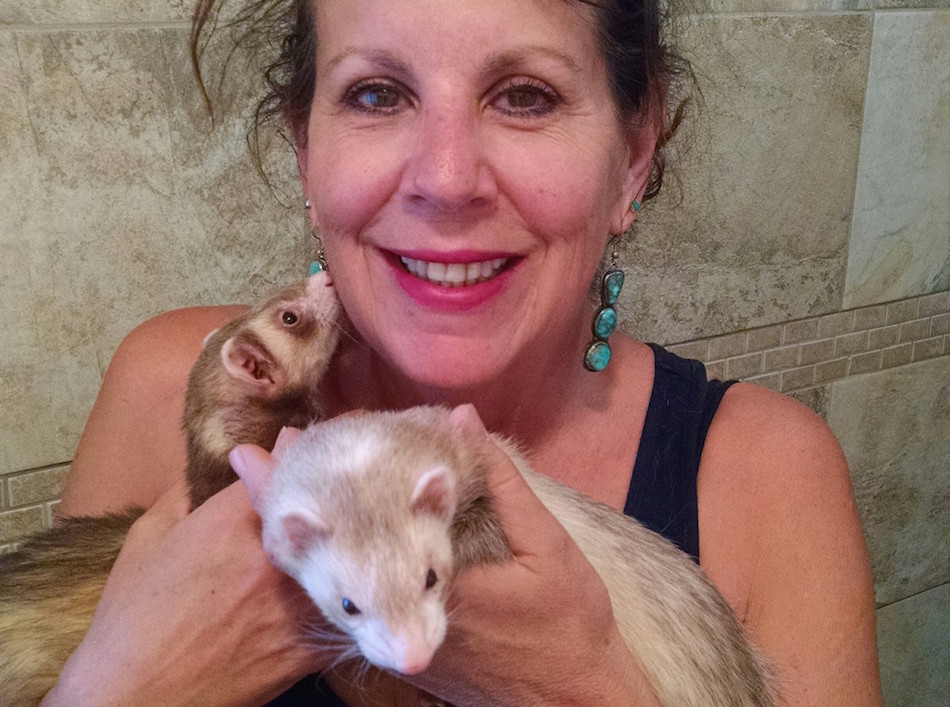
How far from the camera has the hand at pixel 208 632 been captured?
96 cm

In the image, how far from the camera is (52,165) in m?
1.45

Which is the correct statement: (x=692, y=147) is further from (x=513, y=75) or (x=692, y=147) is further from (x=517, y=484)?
(x=517, y=484)

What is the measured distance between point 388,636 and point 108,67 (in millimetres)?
1094

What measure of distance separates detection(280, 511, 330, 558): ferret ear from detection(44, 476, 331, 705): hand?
9 centimetres

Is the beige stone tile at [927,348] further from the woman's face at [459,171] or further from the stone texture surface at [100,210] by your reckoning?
the stone texture surface at [100,210]

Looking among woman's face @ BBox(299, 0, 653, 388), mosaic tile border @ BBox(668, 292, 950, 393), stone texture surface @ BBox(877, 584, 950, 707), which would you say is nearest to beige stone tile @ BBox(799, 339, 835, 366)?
mosaic tile border @ BBox(668, 292, 950, 393)

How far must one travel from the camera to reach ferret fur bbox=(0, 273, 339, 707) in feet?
3.82

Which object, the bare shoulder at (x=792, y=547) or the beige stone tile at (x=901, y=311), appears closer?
the bare shoulder at (x=792, y=547)

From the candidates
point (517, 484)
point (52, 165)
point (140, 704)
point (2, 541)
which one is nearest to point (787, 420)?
point (517, 484)

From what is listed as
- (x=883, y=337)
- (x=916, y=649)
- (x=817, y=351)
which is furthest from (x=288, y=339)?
(x=916, y=649)

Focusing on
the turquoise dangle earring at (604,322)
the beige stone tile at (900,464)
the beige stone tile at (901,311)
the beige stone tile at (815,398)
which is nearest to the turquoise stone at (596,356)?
the turquoise dangle earring at (604,322)

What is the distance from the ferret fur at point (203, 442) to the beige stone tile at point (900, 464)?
1665 millimetres

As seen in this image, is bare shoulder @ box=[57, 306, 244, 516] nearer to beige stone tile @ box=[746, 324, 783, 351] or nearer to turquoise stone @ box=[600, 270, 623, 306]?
turquoise stone @ box=[600, 270, 623, 306]

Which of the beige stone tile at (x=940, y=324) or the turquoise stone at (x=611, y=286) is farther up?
the turquoise stone at (x=611, y=286)
